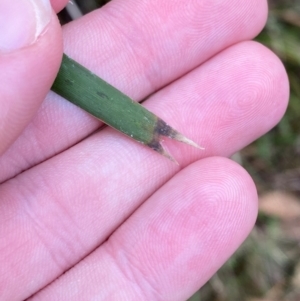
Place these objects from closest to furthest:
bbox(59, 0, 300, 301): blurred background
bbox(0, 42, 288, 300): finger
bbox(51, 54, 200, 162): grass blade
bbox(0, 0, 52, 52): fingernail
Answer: bbox(0, 0, 52, 52): fingernail < bbox(51, 54, 200, 162): grass blade < bbox(0, 42, 288, 300): finger < bbox(59, 0, 300, 301): blurred background

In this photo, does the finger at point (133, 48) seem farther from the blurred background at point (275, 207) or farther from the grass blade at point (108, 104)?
the blurred background at point (275, 207)

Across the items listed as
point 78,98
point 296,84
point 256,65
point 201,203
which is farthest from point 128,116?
point 296,84

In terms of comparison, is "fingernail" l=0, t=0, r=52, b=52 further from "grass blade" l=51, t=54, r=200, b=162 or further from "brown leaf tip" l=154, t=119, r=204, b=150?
"brown leaf tip" l=154, t=119, r=204, b=150

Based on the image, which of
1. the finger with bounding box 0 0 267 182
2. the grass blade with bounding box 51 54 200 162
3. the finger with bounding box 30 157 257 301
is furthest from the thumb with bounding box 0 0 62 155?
the finger with bounding box 30 157 257 301

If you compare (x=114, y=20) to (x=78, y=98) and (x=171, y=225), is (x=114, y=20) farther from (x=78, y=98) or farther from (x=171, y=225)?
(x=171, y=225)

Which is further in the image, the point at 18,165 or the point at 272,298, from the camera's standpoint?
the point at 272,298

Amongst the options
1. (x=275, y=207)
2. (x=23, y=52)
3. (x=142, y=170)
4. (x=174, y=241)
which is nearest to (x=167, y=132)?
(x=142, y=170)
